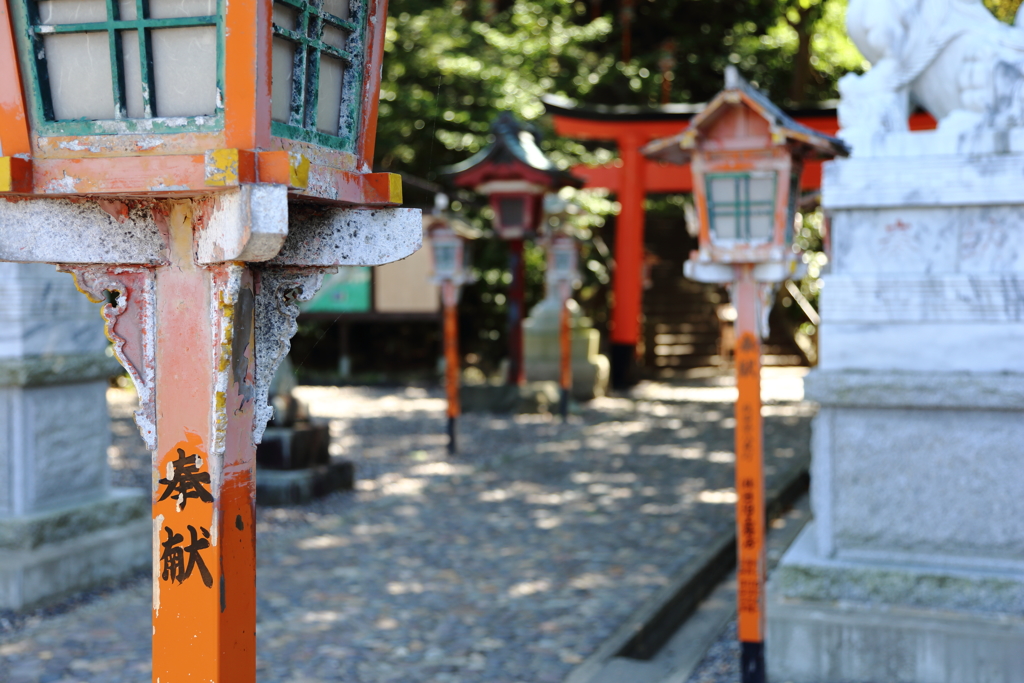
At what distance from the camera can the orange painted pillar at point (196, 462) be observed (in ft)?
6.95

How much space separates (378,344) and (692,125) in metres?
15.2

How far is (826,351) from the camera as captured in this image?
173 inches

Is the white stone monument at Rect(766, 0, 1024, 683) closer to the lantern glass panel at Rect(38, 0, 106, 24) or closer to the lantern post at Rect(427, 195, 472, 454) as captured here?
the lantern glass panel at Rect(38, 0, 106, 24)

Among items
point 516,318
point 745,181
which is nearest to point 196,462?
point 745,181

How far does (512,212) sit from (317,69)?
9816 millimetres

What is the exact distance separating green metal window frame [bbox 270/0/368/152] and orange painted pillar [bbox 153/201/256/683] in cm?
30

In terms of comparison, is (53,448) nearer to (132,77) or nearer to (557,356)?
(132,77)

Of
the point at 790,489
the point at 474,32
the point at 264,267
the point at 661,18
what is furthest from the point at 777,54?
the point at 264,267

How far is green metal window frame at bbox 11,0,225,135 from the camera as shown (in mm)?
1966

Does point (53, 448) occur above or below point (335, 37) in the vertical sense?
below

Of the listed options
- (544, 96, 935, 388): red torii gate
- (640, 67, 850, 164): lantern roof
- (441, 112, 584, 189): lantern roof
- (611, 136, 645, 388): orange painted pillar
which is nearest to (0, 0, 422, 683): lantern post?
(640, 67, 850, 164): lantern roof

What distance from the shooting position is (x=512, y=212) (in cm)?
1197

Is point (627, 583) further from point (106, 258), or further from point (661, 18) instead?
point (661, 18)

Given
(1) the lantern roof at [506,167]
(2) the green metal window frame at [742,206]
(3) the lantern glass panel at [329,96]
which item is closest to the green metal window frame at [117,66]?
(3) the lantern glass panel at [329,96]
